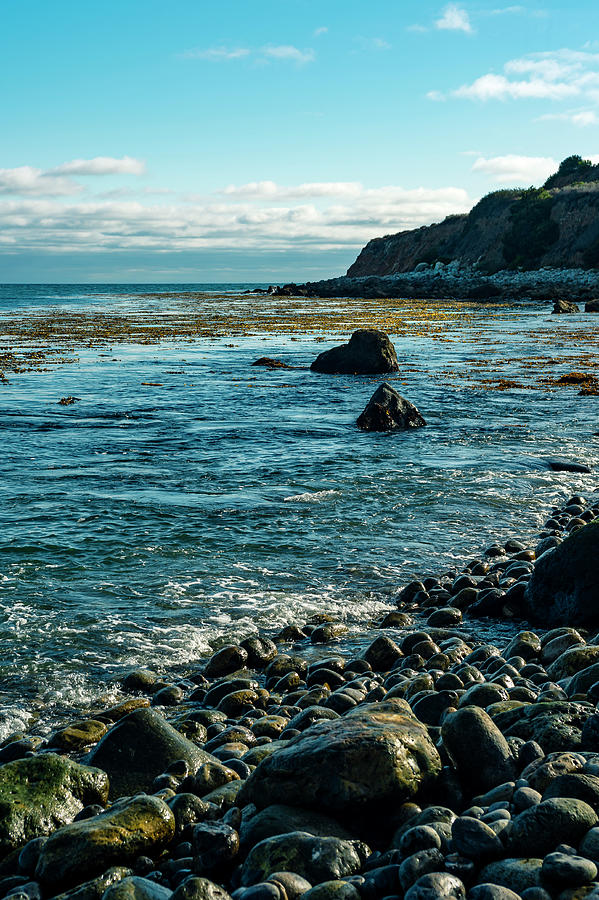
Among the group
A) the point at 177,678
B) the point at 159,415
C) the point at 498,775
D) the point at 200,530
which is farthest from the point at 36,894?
the point at 159,415

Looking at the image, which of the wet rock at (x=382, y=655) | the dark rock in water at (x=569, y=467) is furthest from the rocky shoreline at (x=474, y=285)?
the wet rock at (x=382, y=655)

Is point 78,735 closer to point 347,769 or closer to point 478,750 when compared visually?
point 347,769

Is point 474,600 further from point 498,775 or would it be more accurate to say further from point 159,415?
point 159,415

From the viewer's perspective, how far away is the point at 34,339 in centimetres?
4862

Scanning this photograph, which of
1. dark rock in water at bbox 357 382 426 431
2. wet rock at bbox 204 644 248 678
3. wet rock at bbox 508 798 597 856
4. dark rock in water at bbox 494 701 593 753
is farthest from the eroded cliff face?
wet rock at bbox 508 798 597 856

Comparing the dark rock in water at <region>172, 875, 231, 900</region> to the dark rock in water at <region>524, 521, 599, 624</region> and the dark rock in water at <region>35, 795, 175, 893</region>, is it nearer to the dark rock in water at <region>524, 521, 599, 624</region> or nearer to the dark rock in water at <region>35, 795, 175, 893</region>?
the dark rock in water at <region>35, 795, 175, 893</region>

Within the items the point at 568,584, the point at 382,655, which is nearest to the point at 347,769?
the point at 382,655

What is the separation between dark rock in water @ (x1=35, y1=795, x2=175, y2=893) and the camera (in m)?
4.12

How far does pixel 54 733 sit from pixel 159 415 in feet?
52.2

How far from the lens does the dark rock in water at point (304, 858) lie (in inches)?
149

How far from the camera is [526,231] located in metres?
98.5

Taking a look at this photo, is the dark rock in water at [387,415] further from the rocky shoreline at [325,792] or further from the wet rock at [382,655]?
the rocky shoreline at [325,792]

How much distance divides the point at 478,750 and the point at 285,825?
1.34 meters

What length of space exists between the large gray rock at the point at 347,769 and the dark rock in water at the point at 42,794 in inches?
45.5
